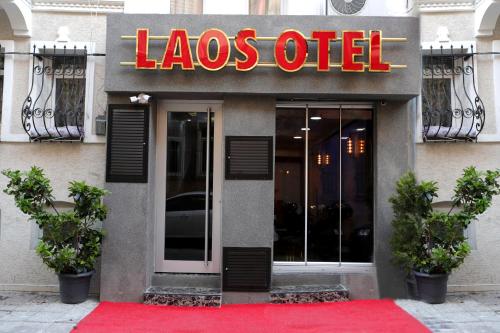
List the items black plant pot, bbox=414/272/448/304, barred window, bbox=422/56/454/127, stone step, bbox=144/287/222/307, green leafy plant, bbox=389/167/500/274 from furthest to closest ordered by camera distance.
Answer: barred window, bbox=422/56/454/127 → stone step, bbox=144/287/222/307 → black plant pot, bbox=414/272/448/304 → green leafy plant, bbox=389/167/500/274

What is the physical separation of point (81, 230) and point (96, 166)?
119 cm

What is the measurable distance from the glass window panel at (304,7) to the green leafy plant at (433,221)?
10.5 feet

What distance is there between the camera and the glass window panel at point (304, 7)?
26.2 feet

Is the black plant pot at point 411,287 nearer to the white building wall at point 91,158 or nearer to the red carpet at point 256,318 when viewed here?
the red carpet at point 256,318

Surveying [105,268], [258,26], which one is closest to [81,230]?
[105,268]

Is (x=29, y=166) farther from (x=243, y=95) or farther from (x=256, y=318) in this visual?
(x=256, y=318)

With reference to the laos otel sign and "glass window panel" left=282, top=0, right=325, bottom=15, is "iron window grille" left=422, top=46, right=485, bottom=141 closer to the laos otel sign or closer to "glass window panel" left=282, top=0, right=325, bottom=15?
the laos otel sign

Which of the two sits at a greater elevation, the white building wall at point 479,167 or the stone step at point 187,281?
the white building wall at point 479,167

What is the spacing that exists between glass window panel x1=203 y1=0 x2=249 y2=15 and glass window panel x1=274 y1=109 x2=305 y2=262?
6.17 ft

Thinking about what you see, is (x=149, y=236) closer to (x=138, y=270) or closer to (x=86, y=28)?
(x=138, y=270)

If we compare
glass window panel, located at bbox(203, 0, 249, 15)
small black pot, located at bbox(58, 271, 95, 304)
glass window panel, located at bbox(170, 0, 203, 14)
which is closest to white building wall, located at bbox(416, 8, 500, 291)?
glass window panel, located at bbox(203, 0, 249, 15)

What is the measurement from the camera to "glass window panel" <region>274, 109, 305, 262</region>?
25.2 ft

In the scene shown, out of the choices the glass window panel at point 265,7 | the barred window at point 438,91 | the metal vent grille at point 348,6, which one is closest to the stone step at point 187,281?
the barred window at point 438,91

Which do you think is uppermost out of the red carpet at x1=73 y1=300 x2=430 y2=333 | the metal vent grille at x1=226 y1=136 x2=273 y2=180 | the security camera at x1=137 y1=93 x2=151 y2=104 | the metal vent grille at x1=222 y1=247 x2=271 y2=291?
the security camera at x1=137 y1=93 x2=151 y2=104
